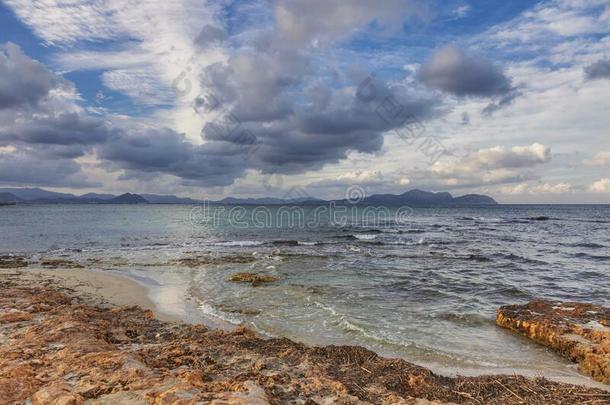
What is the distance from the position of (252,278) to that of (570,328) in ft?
43.5

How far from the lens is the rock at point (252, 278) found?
60.3 ft

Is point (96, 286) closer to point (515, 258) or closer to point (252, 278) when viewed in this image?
point (252, 278)

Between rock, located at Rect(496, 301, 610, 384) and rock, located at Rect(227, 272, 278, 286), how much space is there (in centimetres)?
1065

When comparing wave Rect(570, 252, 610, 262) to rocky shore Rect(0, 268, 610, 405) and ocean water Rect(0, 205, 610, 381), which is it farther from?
rocky shore Rect(0, 268, 610, 405)

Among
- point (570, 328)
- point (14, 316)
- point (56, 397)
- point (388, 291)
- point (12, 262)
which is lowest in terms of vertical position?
point (12, 262)

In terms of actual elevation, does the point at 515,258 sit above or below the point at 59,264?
above

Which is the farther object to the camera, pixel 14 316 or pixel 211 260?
pixel 211 260

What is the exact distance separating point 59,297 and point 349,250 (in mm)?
22993

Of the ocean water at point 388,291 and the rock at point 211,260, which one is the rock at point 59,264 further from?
the rock at point 211,260

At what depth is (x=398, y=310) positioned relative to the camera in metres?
13.4

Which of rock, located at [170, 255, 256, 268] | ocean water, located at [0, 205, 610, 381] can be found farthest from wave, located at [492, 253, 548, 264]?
rock, located at [170, 255, 256, 268]

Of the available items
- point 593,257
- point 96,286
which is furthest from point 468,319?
point 593,257

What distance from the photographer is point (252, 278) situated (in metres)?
18.6

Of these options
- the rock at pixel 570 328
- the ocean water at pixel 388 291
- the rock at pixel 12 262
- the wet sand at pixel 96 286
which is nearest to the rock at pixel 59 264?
the ocean water at pixel 388 291
